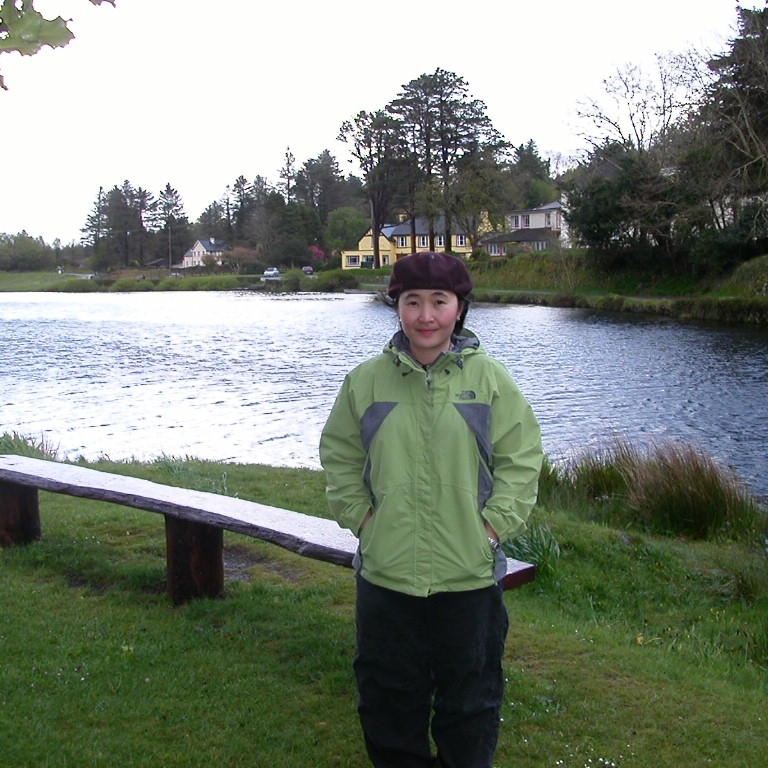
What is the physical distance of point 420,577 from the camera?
307cm

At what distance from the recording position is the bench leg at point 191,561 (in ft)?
16.8

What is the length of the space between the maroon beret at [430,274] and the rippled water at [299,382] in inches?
347

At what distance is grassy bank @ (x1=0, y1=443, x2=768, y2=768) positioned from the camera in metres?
3.66

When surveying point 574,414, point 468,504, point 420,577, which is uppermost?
point 468,504

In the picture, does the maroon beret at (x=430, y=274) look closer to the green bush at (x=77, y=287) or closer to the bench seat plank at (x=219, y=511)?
the bench seat plank at (x=219, y=511)

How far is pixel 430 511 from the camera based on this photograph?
10.2ft

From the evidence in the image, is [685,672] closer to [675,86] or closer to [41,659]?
[41,659]

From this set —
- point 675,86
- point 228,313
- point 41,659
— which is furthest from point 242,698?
point 675,86

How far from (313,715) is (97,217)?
131537mm

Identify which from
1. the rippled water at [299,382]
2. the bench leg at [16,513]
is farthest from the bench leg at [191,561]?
the rippled water at [299,382]

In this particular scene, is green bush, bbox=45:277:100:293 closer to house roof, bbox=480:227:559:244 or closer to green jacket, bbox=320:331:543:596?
house roof, bbox=480:227:559:244

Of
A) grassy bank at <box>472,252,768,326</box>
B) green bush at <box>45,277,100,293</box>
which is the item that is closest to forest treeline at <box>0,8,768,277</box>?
grassy bank at <box>472,252,768,326</box>

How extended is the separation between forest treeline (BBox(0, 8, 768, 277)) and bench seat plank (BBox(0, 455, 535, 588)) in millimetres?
34644

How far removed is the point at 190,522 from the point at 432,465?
7.69 ft
